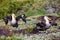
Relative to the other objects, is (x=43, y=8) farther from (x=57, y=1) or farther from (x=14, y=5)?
(x=14, y=5)

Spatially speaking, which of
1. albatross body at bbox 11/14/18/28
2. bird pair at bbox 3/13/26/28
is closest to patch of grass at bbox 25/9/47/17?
bird pair at bbox 3/13/26/28

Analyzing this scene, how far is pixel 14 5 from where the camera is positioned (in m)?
2.95

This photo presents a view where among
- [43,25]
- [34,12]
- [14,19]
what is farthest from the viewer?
[34,12]

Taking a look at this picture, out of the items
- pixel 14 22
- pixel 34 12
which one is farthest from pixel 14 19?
pixel 34 12

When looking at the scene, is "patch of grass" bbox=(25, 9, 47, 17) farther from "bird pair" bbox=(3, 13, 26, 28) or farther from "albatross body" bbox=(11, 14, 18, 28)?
"albatross body" bbox=(11, 14, 18, 28)

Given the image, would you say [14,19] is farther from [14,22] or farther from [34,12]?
[34,12]

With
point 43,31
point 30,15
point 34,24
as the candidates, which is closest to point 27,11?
point 30,15

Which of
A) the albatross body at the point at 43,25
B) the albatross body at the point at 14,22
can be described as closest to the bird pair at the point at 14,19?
the albatross body at the point at 14,22

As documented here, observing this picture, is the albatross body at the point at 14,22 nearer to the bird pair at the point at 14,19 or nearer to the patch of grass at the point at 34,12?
the bird pair at the point at 14,19

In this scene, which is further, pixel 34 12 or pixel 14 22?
pixel 34 12

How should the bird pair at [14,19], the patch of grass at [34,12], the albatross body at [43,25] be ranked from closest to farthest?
the albatross body at [43,25], the bird pair at [14,19], the patch of grass at [34,12]

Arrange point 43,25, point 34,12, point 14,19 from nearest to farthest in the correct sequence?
point 43,25, point 14,19, point 34,12

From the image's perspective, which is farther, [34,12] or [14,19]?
[34,12]

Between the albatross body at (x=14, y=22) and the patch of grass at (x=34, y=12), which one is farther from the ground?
the patch of grass at (x=34, y=12)
